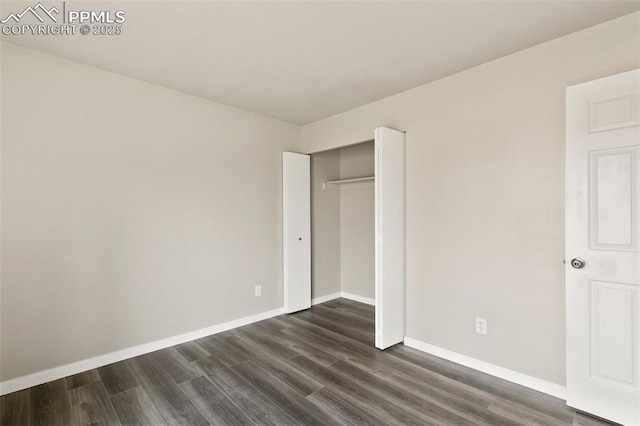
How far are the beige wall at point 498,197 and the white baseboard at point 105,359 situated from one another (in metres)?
2.04

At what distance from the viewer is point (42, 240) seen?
2.31 metres

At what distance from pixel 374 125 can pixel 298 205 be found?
141 cm

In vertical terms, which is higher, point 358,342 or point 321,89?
point 321,89

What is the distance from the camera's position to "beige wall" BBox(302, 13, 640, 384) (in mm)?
2113

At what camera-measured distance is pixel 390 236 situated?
2.88 m

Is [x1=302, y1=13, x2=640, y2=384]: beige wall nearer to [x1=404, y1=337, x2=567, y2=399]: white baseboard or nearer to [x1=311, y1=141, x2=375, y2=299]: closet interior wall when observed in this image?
[x1=404, y1=337, x2=567, y2=399]: white baseboard

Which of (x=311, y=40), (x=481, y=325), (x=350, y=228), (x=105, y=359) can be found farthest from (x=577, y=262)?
(x=105, y=359)

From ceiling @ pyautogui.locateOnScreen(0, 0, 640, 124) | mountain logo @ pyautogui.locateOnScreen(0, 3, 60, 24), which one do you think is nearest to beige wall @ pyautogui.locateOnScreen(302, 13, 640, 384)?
ceiling @ pyautogui.locateOnScreen(0, 0, 640, 124)

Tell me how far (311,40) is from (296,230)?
2.35 metres

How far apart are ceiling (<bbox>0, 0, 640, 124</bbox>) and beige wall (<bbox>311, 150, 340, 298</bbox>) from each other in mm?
1624

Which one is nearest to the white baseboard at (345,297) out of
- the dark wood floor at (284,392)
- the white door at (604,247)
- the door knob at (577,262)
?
the dark wood floor at (284,392)

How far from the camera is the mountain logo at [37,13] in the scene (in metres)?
A: 1.83

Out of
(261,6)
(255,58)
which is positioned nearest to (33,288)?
(255,58)

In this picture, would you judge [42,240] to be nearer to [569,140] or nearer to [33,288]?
[33,288]
